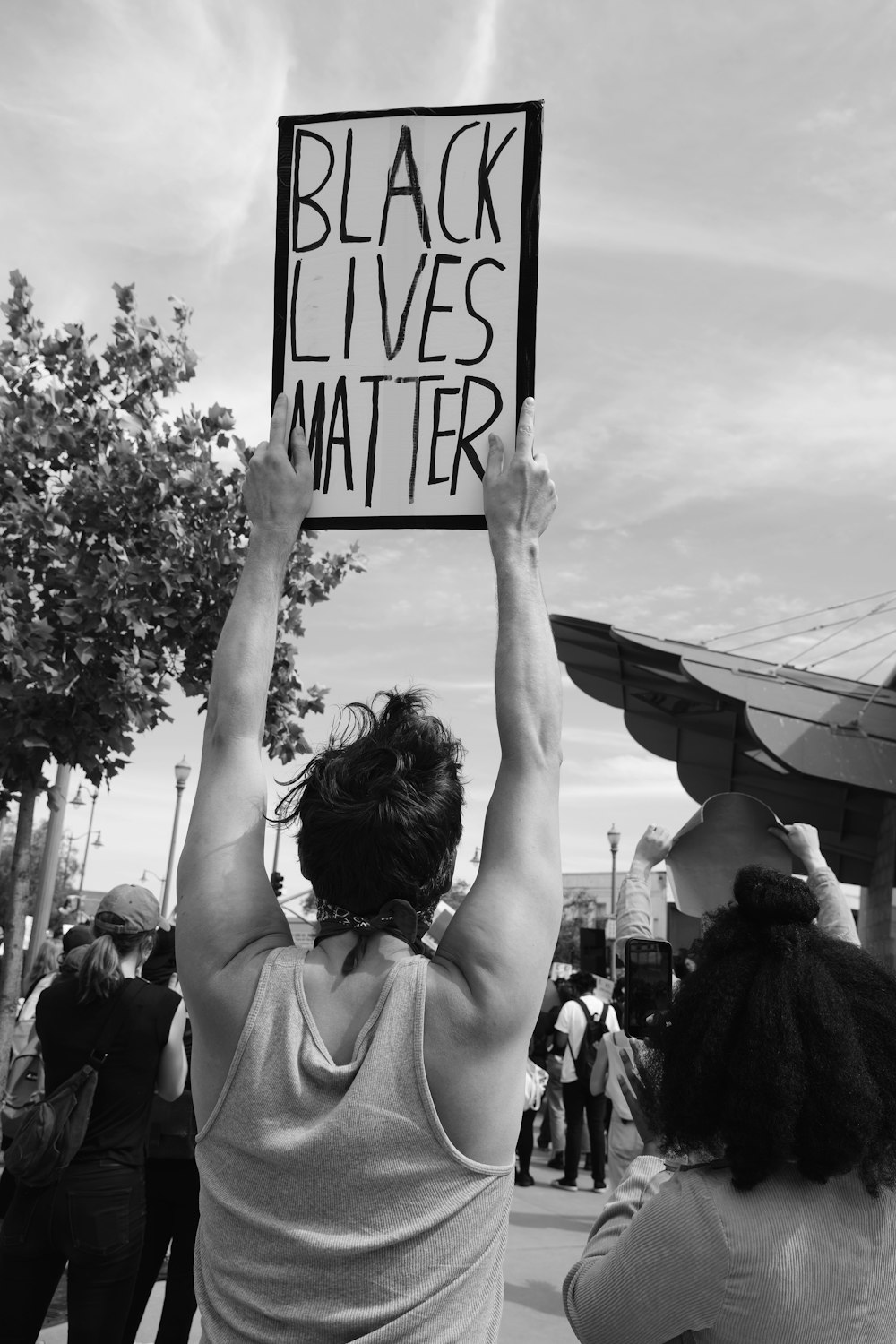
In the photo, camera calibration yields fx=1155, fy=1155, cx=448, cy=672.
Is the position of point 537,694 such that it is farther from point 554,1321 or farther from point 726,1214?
point 554,1321

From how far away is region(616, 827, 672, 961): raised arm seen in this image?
3.01 m

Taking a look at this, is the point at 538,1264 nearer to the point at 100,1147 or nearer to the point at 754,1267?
the point at 100,1147

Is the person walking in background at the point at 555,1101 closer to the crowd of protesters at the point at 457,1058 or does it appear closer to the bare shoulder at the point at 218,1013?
the crowd of protesters at the point at 457,1058

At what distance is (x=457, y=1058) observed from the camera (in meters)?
1.34

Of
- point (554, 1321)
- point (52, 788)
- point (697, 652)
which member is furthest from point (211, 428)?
point (697, 652)

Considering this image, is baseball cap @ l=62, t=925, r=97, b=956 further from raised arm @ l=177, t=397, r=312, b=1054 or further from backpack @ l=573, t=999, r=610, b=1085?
backpack @ l=573, t=999, r=610, b=1085

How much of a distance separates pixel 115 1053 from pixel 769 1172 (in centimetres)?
260

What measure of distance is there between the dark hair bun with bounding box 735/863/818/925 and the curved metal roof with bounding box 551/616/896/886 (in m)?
14.1

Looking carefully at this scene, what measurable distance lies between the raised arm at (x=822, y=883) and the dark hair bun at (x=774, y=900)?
365 mm

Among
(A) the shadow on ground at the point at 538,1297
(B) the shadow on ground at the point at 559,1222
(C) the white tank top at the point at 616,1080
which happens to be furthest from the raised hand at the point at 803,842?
(B) the shadow on ground at the point at 559,1222

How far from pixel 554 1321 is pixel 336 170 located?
225 inches

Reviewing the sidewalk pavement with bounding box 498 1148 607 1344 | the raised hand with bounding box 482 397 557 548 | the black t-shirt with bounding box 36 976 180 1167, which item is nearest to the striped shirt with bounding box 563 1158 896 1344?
the raised hand with bounding box 482 397 557 548

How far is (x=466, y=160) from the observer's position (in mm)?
1998

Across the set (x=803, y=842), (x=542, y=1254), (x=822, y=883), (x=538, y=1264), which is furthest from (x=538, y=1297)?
(x=822, y=883)
